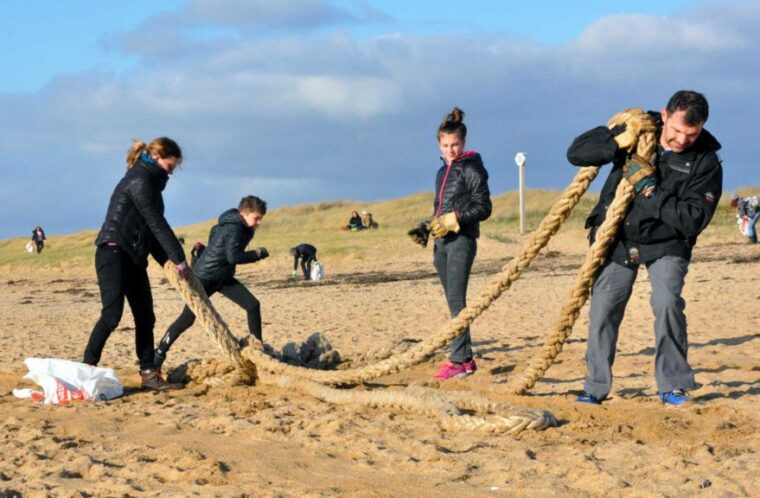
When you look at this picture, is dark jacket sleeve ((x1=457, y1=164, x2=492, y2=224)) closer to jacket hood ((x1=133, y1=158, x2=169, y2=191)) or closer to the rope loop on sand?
the rope loop on sand

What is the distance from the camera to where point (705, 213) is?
618 centimetres

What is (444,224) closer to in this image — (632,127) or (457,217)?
(457,217)

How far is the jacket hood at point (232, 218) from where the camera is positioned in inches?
350

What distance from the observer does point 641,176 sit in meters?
6.23

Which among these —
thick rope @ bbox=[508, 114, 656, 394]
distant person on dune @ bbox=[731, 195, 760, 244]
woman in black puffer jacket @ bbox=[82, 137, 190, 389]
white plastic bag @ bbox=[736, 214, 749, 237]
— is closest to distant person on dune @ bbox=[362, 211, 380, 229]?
white plastic bag @ bbox=[736, 214, 749, 237]

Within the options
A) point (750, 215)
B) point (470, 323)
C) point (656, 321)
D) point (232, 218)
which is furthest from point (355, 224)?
point (656, 321)

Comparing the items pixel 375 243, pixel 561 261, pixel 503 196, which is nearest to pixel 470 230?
pixel 561 261

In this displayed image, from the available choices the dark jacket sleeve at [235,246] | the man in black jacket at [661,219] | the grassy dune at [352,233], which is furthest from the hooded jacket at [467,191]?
the grassy dune at [352,233]

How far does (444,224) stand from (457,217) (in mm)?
113

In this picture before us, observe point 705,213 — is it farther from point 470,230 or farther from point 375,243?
point 375,243

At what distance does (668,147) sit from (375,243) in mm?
24770

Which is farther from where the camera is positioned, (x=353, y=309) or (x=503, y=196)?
(x=503, y=196)

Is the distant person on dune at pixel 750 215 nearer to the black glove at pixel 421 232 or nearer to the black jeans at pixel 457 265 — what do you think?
the black glove at pixel 421 232

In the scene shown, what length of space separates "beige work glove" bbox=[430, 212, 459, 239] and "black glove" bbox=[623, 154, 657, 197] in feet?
5.96
